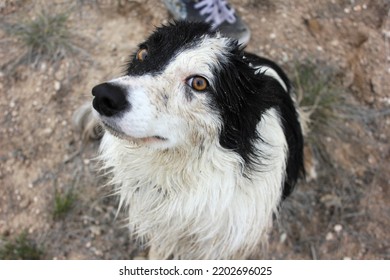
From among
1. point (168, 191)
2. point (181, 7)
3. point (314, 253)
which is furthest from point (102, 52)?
point (314, 253)

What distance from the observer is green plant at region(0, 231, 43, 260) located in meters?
2.32

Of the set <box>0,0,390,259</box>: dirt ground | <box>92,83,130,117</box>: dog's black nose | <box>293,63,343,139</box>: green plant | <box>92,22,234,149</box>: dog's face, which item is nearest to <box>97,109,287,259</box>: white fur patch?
<box>92,22,234,149</box>: dog's face

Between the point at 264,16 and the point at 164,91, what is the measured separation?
1.90m

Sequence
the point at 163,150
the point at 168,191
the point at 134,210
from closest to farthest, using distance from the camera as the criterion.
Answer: the point at 163,150 < the point at 168,191 < the point at 134,210

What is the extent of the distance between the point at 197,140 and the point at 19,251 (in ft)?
4.37

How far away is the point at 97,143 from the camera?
107 inches

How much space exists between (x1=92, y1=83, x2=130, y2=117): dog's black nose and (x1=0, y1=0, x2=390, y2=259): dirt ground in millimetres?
1160

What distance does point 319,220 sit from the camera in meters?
2.62

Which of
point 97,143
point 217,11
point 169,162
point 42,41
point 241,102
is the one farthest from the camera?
point 217,11

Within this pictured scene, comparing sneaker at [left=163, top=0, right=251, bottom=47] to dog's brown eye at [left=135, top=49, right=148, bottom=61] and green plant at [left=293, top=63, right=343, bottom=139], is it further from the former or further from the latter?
dog's brown eye at [left=135, top=49, right=148, bottom=61]

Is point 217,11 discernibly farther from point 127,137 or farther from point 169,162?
point 127,137

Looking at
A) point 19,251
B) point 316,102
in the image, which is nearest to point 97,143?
point 19,251

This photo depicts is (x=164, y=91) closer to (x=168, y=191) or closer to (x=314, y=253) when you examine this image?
(x=168, y=191)

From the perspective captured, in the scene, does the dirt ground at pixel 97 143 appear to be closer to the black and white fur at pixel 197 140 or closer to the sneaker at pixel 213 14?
the sneaker at pixel 213 14
